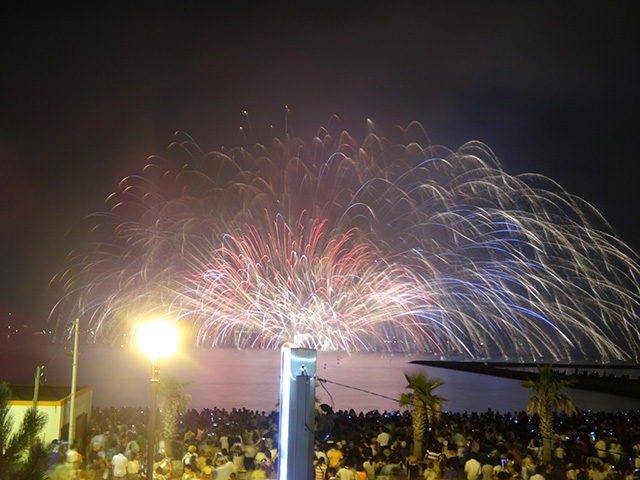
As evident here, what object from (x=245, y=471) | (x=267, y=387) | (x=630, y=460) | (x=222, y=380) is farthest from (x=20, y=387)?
(x=222, y=380)

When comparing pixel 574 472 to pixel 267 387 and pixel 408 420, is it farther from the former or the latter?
pixel 267 387

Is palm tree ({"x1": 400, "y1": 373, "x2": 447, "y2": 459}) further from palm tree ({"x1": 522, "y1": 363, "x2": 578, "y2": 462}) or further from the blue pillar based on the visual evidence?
the blue pillar

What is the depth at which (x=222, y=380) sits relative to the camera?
57469 millimetres

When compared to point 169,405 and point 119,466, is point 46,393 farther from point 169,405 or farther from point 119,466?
point 119,466

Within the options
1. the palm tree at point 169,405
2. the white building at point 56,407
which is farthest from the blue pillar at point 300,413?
the palm tree at point 169,405

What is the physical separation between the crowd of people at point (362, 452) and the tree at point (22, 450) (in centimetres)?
279

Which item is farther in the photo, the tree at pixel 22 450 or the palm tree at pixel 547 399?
the palm tree at pixel 547 399

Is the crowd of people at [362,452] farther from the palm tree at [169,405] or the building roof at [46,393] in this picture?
the building roof at [46,393]

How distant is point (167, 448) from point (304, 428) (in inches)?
383

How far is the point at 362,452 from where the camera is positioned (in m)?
13.7

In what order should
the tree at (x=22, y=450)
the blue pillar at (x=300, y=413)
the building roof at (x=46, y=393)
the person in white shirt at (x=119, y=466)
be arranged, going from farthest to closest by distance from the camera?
the building roof at (x=46, y=393), the person in white shirt at (x=119, y=466), the blue pillar at (x=300, y=413), the tree at (x=22, y=450)

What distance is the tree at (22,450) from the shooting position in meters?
5.32

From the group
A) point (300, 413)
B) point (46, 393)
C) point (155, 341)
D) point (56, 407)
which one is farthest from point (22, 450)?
point (46, 393)

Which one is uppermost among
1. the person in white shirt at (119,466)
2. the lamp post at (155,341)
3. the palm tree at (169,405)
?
the lamp post at (155,341)
